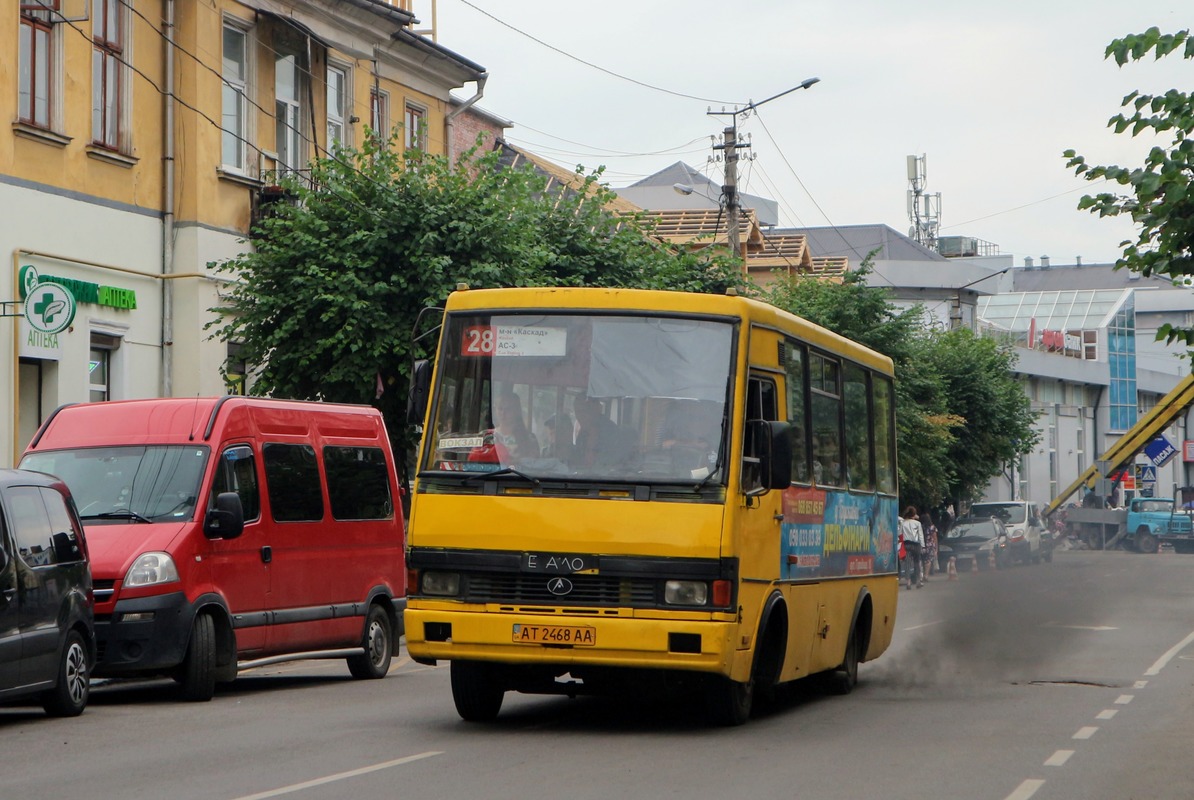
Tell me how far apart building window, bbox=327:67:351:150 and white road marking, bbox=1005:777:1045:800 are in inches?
868

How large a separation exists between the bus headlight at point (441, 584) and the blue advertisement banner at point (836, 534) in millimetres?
2310

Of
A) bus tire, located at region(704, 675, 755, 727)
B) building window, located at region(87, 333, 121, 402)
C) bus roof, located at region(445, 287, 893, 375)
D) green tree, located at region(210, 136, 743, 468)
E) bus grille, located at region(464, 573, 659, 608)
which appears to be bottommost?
bus tire, located at region(704, 675, 755, 727)

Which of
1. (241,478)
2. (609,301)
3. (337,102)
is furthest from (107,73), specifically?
(609,301)

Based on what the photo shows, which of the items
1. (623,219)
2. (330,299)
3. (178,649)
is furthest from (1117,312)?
(178,649)

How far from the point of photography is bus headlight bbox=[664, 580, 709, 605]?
11008mm

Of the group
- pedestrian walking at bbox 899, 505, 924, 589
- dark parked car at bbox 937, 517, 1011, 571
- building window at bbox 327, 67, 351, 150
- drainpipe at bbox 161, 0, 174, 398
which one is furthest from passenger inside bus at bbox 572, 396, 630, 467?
dark parked car at bbox 937, 517, 1011, 571

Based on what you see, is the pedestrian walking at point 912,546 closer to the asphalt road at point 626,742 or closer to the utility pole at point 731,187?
the utility pole at point 731,187

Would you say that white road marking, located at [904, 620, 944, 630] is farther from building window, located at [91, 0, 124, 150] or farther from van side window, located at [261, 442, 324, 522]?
building window, located at [91, 0, 124, 150]

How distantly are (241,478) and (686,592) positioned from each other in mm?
5171

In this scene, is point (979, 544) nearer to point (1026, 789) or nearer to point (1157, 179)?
point (1157, 179)

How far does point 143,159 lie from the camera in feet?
81.9

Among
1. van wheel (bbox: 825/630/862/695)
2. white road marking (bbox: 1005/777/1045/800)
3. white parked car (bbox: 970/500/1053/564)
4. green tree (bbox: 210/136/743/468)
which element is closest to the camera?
white road marking (bbox: 1005/777/1045/800)

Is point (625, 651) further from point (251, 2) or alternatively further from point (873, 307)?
point (873, 307)

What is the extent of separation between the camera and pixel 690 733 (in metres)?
11.7
